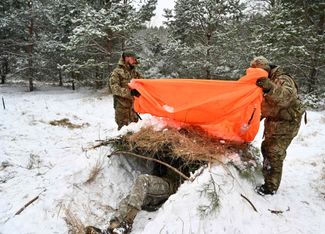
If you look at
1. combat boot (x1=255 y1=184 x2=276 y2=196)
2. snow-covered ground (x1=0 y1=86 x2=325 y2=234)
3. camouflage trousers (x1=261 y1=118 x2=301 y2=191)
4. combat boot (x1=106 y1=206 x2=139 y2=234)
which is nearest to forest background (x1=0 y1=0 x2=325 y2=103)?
snow-covered ground (x1=0 y1=86 x2=325 y2=234)

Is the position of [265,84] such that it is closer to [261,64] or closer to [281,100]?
[281,100]

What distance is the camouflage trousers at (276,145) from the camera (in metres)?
4.42

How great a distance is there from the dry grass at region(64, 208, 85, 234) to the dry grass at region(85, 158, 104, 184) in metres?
0.72

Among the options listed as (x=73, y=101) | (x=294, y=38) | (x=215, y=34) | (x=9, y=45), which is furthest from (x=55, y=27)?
(x=294, y=38)

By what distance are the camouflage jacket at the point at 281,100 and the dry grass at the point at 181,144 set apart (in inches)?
25.5

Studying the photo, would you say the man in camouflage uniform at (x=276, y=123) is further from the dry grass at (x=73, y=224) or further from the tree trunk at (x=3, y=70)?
the tree trunk at (x=3, y=70)

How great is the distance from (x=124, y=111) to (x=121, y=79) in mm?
609

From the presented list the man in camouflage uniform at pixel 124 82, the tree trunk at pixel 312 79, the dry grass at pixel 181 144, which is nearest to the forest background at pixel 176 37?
the tree trunk at pixel 312 79

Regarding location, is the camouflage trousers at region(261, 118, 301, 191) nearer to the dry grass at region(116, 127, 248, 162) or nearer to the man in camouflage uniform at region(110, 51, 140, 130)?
the dry grass at region(116, 127, 248, 162)

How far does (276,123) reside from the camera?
4.45 m

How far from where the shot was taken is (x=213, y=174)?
370 centimetres

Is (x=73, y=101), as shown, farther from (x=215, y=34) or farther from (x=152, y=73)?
(x=215, y=34)

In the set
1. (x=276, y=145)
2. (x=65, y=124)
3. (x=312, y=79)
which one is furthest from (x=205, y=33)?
(x=276, y=145)

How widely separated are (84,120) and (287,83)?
8.15 m
